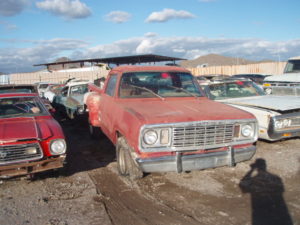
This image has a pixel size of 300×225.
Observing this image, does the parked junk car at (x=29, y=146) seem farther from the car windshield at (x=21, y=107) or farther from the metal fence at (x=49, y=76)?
the metal fence at (x=49, y=76)

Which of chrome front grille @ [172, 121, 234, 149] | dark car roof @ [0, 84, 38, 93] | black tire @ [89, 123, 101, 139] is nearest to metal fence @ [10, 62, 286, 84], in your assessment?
dark car roof @ [0, 84, 38, 93]

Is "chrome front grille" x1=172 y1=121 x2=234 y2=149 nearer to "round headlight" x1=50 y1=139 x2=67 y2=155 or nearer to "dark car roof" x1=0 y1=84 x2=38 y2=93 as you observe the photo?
"round headlight" x1=50 y1=139 x2=67 y2=155

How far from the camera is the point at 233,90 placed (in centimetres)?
779

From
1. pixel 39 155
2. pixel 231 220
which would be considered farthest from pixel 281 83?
pixel 39 155

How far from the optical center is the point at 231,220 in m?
3.41

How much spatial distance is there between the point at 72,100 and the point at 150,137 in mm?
6574

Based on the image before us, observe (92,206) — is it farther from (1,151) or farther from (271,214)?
(271,214)

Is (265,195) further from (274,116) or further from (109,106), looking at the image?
(109,106)

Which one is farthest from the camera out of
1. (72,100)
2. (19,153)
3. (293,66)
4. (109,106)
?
(293,66)

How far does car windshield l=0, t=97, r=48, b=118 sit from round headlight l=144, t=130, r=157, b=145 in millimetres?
2645

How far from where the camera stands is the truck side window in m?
5.47

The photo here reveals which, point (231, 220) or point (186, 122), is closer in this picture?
point (231, 220)

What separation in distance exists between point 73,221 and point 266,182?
9.91ft

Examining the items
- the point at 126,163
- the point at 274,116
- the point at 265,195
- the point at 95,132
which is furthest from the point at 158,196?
the point at 95,132
